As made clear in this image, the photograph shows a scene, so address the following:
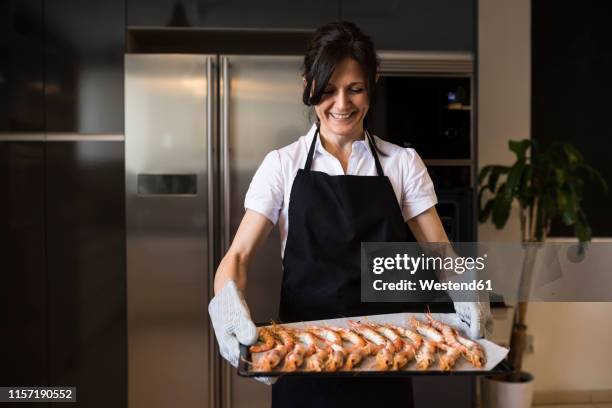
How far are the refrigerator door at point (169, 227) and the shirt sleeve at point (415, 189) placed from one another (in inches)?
50.6

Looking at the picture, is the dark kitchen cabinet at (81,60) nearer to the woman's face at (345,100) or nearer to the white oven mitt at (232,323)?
the woman's face at (345,100)

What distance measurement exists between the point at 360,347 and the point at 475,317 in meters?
0.29

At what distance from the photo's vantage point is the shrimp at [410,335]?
1.28 meters

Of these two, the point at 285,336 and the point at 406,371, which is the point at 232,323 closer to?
the point at 285,336

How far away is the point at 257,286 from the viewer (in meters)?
2.73

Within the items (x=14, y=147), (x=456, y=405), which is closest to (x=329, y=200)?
(x=456, y=405)

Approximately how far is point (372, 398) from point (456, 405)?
1.60 m

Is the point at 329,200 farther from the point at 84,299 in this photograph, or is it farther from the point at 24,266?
the point at 24,266

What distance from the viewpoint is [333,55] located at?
54.6 inches

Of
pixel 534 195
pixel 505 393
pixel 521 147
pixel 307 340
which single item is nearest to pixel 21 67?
pixel 307 340

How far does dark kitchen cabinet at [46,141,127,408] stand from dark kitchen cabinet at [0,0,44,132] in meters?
0.19

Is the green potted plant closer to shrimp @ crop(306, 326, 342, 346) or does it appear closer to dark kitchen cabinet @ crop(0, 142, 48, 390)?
shrimp @ crop(306, 326, 342, 346)

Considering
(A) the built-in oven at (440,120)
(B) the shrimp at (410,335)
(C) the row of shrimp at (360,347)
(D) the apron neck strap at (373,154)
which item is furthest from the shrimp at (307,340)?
(A) the built-in oven at (440,120)

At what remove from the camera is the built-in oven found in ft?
9.08
